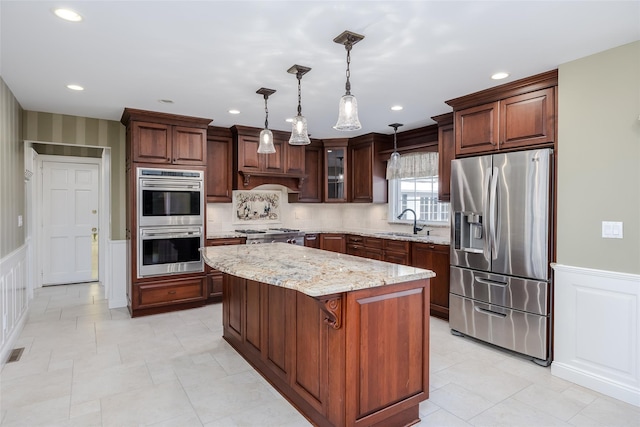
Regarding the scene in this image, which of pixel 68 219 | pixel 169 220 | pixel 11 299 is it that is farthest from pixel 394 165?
pixel 68 219

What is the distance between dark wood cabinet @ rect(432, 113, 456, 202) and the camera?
172 inches

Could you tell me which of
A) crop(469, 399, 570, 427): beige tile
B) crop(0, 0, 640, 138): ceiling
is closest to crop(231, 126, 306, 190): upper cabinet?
crop(0, 0, 640, 138): ceiling

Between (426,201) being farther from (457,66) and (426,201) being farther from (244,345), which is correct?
(244,345)

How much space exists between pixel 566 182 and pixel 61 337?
4.90 m

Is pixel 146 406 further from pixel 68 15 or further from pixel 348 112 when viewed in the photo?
pixel 68 15

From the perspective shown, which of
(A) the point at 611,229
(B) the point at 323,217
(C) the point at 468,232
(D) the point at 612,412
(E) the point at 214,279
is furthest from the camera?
(B) the point at 323,217

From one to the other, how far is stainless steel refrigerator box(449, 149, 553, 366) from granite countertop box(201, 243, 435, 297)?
4.46 ft

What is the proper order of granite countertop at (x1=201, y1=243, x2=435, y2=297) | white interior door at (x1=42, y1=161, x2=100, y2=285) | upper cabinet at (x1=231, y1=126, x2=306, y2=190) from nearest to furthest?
granite countertop at (x1=201, y1=243, x2=435, y2=297) → upper cabinet at (x1=231, y1=126, x2=306, y2=190) → white interior door at (x1=42, y1=161, x2=100, y2=285)

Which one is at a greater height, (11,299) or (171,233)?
(171,233)

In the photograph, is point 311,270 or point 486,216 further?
point 486,216

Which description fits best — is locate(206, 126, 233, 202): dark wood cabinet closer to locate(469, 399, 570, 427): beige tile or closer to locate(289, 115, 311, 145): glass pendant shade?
locate(289, 115, 311, 145): glass pendant shade

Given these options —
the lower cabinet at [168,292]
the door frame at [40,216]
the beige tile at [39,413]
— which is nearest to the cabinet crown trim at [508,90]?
the lower cabinet at [168,292]

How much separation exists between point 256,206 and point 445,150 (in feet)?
10.1

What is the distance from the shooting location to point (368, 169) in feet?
18.9
